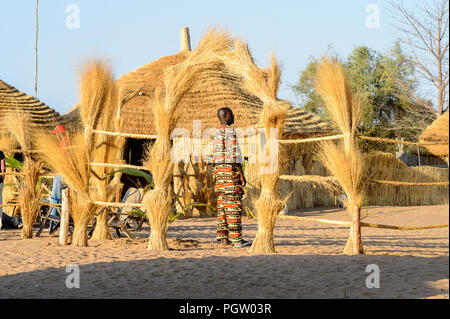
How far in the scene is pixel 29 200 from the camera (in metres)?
7.05

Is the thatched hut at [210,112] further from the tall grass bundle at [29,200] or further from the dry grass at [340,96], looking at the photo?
the dry grass at [340,96]

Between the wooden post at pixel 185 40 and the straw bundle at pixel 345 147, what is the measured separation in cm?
1196

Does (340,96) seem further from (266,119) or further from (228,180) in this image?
(228,180)

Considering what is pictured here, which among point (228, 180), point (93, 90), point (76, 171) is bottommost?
point (228, 180)

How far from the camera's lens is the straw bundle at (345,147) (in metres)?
4.84

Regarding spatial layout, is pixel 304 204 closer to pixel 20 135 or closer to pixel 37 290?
pixel 20 135

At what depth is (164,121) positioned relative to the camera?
557 centimetres

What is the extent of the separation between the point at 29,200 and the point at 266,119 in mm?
3534

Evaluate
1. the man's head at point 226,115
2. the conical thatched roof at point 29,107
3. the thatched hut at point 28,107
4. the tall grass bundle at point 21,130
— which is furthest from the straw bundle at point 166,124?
the conical thatched roof at point 29,107

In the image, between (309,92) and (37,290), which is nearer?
(37,290)

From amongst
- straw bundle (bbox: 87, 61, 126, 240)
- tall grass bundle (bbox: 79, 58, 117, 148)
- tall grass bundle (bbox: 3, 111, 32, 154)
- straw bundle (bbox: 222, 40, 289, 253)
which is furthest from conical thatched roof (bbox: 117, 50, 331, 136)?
straw bundle (bbox: 222, 40, 289, 253)

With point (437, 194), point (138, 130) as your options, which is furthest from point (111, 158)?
point (437, 194)

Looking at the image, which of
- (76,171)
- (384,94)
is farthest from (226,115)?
(384,94)
